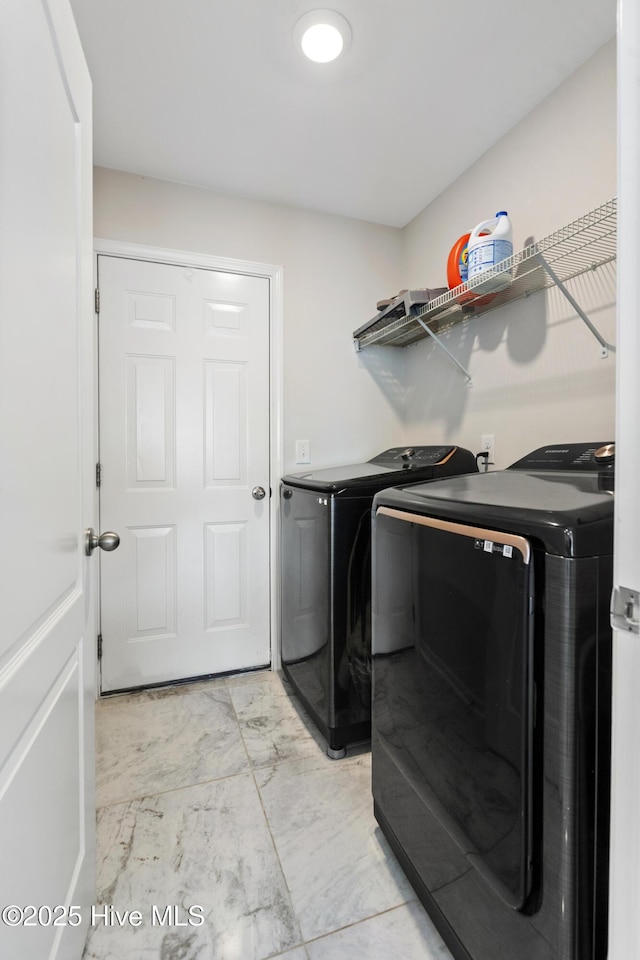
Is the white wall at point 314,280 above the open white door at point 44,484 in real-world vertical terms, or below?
above

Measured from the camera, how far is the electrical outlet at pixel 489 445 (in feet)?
6.08

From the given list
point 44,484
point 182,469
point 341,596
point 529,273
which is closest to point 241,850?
point 341,596

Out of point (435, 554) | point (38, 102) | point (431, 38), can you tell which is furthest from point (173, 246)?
point (435, 554)

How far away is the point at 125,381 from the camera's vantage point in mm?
2049

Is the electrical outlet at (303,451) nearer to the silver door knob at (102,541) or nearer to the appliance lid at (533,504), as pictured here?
the appliance lid at (533,504)

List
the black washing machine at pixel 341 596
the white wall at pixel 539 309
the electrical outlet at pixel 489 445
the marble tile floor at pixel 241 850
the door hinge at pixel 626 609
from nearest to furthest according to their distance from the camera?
the door hinge at pixel 626 609 → the marble tile floor at pixel 241 850 → the white wall at pixel 539 309 → the black washing machine at pixel 341 596 → the electrical outlet at pixel 489 445

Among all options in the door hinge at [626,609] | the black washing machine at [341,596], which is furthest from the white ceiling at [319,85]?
the door hinge at [626,609]

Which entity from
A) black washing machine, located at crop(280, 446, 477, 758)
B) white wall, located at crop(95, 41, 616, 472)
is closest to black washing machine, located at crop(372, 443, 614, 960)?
black washing machine, located at crop(280, 446, 477, 758)

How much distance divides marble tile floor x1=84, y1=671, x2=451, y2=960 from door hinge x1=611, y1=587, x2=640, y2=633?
100 centimetres

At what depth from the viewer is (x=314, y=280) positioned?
2336mm

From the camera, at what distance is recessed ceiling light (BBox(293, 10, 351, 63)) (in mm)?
1305

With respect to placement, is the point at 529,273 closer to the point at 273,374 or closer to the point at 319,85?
the point at 319,85

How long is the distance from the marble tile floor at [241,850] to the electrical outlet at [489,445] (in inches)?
50.8

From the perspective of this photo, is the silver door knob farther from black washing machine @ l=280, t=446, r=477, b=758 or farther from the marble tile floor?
the marble tile floor
